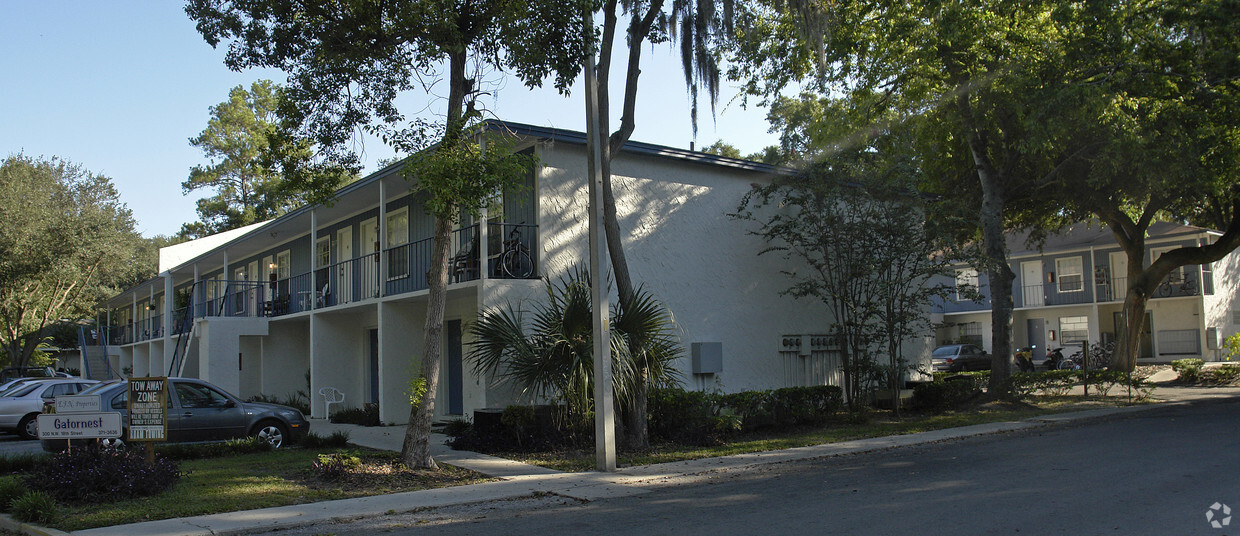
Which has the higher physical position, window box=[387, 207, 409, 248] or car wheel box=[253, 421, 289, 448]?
window box=[387, 207, 409, 248]

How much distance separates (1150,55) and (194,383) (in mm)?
20086

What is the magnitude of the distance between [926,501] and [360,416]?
1339cm

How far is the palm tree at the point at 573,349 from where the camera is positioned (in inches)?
497

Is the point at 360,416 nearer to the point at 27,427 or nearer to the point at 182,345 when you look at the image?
the point at 27,427

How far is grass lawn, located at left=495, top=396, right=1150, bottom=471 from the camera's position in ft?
40.8

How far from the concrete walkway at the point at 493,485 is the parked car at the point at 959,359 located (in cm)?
1834

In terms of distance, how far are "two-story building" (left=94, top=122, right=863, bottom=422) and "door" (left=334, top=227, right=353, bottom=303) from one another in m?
0.05

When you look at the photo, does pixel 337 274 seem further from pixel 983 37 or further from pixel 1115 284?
pixel 1115 284

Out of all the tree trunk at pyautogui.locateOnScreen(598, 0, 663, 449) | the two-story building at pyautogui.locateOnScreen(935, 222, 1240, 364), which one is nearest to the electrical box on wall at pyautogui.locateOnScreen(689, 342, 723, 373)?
the tree trunk at pyautogui.locateOnScreen(598, 0, 663, 449)

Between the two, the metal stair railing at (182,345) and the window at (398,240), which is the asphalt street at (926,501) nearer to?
the window at (398,240)

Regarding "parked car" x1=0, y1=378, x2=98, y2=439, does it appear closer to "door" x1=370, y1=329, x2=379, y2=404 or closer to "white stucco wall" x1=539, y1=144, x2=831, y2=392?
"door" x1=370, y1=329, x2=379, y2=404

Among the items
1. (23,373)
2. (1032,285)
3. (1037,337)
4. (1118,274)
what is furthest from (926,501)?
(1037,337)

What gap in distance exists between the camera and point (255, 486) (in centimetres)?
1030

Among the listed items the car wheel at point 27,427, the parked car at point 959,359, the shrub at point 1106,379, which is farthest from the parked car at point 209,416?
the parked car at point 959,359
